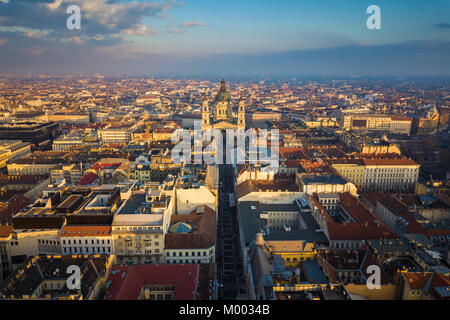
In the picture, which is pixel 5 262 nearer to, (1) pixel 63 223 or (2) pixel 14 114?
(1) pixel 63 223

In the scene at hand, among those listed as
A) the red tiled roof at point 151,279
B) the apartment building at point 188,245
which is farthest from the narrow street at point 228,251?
the red tiled roof at point 151,279

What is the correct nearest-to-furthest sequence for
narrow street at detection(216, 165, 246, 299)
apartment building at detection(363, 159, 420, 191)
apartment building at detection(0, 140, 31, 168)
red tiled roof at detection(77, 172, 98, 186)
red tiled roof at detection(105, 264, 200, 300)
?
red tiled roof at detection(105, 264, 200, 300)
narrow street at detection(216, 165, 246, 299)
red tiled roof at detection(77, 172, 98, 186)
apartment building at detection(363, 159, 420, 191)
apartment building at detection(0, 140, 31, 168)

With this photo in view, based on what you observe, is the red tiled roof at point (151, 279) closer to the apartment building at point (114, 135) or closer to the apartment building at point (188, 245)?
the apartment building at point (188, 245)

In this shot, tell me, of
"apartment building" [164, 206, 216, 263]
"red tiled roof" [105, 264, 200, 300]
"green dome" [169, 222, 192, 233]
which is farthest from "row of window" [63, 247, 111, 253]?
"green dome" [169, 222, 192, 233]

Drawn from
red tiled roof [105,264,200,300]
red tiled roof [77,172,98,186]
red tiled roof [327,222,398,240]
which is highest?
red tiled roof [77,172,98,186]

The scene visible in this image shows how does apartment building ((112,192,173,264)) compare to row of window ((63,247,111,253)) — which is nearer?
apartment building ((112,192,173,264))

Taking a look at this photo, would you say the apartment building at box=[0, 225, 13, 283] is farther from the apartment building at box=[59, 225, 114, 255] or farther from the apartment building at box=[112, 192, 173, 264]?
the apartment building at box=[112, 192, 173, 264]

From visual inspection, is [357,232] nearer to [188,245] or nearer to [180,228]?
[188,245]

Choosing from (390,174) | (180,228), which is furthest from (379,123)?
(180,228)

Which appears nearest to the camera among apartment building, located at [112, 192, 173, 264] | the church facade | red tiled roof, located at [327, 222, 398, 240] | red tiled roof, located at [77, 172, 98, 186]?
apartment building, located at [112, 192, 173, 264]

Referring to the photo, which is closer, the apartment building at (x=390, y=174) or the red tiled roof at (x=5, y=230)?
the red tiled roof at (x=5, y=230)
